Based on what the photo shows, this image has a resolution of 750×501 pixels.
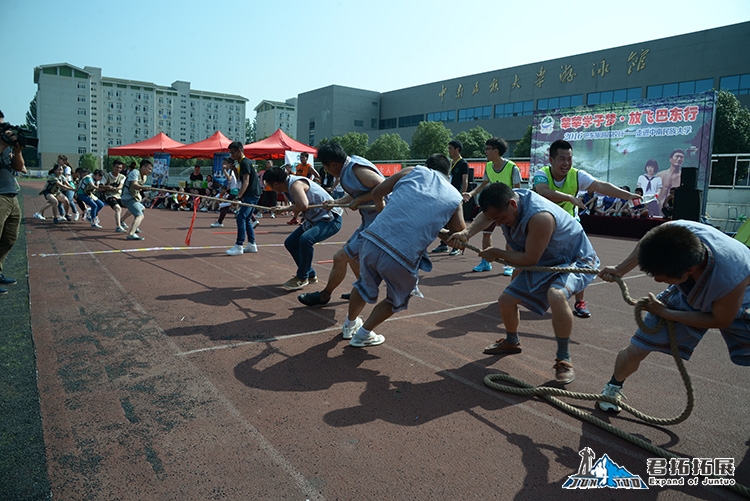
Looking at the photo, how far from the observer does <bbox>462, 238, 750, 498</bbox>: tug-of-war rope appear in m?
2.62

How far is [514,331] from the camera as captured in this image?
402 centimetres

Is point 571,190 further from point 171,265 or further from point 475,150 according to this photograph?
point 475,150

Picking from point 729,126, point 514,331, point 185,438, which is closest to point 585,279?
point 514,331

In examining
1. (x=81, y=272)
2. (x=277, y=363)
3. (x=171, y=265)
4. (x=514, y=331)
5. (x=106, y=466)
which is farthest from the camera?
(x=171, y=265)

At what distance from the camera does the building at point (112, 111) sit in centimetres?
9050

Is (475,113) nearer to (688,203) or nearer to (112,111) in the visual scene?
(688,203)

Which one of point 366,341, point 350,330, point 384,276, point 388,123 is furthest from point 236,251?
point 388,123

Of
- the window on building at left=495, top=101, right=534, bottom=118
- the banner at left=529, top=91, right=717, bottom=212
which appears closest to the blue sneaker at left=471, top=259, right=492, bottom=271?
the banner at left=529, top=91, right=717, bottom=212

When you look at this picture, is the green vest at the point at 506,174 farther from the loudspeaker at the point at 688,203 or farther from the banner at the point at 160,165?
the banner at the point at 160,165

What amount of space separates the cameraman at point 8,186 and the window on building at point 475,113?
5848 centimetres

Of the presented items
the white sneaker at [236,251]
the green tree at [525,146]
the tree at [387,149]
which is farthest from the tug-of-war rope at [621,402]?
the tree at [387,149]

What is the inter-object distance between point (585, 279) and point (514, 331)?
2.30ft

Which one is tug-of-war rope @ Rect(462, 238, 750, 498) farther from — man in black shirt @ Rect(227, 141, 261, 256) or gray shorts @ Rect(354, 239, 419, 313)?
man in black shirt @ Rect(227, 141, 261, 256)

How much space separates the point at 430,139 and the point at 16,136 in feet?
154
